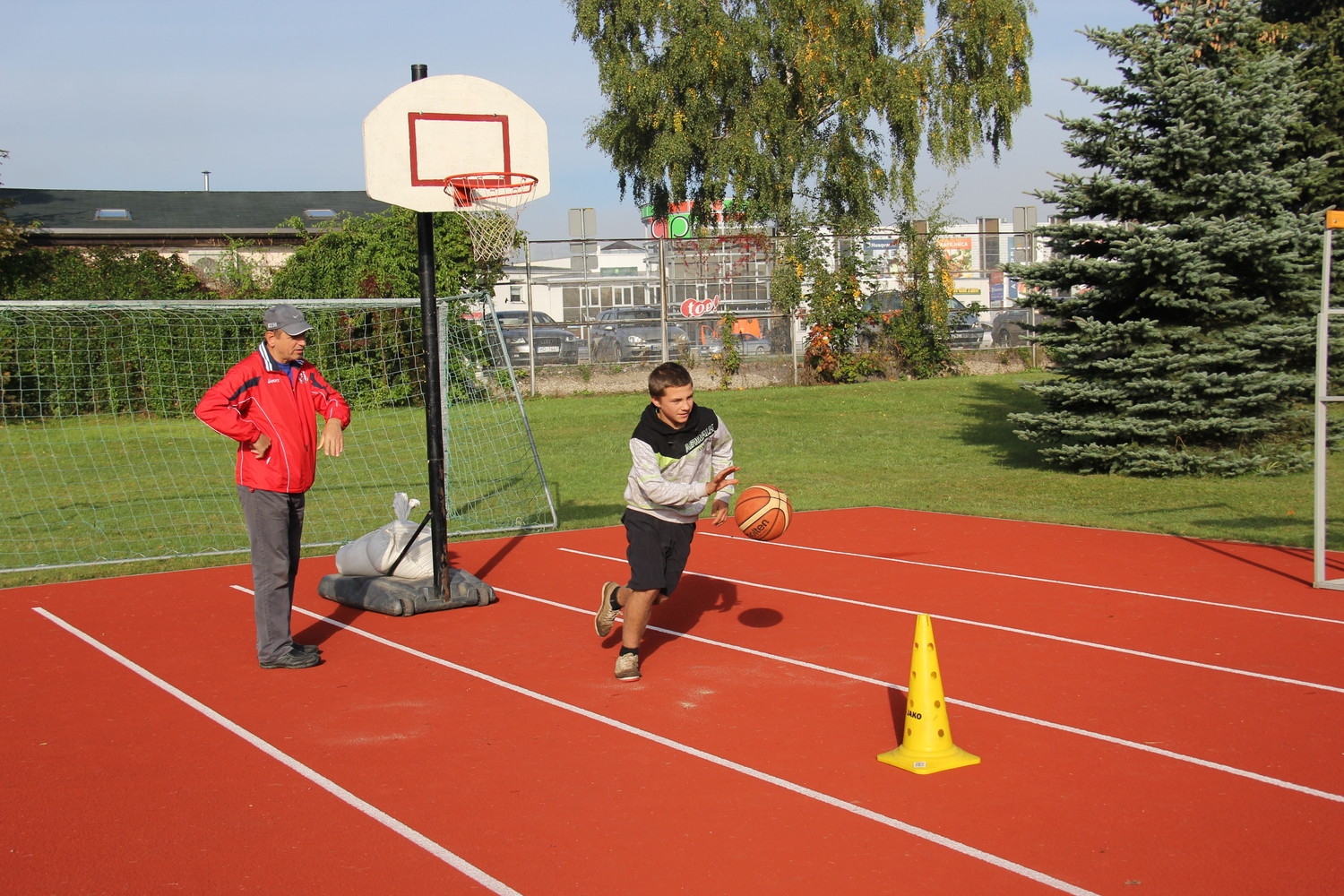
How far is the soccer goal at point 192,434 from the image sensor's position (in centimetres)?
1235

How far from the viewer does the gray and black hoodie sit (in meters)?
6.44

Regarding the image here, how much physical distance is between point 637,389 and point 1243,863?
2393cm

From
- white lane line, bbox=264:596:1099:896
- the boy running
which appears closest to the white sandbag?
white lane line, bbox=264:596:1099:896

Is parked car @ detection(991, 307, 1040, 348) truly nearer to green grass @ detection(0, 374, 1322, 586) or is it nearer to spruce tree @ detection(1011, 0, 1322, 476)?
green grass @ detection(0, 374, 1322, 586)

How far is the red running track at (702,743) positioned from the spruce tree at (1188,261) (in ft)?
19.2

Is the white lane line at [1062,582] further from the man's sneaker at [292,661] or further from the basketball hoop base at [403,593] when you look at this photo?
the man's sneaker at [292,661]

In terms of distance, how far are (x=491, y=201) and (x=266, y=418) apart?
9.78ft

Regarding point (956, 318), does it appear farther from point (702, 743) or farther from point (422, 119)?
point (702, 743)

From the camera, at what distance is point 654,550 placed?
6.58 m

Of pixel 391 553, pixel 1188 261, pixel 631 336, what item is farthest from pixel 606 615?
pixel 631 336

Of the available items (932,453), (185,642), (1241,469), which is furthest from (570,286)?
(185,642)

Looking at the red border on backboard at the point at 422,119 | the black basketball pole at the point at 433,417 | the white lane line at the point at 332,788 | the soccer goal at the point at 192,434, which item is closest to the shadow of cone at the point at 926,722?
the white lane line at the point at 332,788

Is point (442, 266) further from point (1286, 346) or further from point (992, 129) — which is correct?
point (1286, 346)

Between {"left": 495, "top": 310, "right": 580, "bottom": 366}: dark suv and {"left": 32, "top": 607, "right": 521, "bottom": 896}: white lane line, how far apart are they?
1963 centimetres
